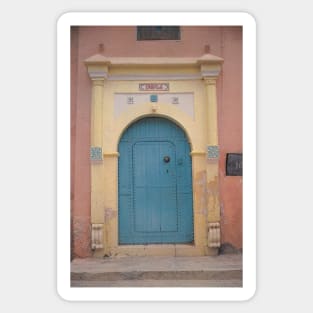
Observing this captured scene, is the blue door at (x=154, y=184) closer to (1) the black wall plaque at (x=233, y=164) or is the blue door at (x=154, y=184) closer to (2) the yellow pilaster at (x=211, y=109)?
(2) the yellow pilaster at (x=211, y=109)

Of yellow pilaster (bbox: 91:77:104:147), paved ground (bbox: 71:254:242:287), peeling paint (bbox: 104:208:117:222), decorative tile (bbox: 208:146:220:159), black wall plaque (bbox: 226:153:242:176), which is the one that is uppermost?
yellow pilaster (bbox: 91:77:104:147)

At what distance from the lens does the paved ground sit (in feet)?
15.4

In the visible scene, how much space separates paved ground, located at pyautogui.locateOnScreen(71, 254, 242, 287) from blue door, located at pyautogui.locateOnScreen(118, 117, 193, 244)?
705 millimetres

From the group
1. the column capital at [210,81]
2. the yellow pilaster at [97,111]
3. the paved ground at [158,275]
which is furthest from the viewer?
the column capital at [210,81]

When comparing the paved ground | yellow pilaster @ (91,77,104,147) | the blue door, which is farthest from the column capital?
the paved ground

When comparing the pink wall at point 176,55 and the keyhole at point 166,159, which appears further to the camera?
the keyhole at point 166,159

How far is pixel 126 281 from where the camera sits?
4754mm

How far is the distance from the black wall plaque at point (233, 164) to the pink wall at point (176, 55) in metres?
0.06

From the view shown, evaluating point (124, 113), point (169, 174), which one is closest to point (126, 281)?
point (169, 174)

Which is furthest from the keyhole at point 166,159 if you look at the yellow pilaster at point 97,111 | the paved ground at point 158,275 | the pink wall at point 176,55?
the paved ground at point 158,275

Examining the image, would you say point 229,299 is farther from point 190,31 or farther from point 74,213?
point 190,31

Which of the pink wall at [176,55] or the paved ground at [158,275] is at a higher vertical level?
the pink wall at [176,55]

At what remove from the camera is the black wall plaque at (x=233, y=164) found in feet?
18.8

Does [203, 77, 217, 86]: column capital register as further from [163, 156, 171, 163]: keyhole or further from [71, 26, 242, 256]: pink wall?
[163, 156, 171, 163]: keyhole
